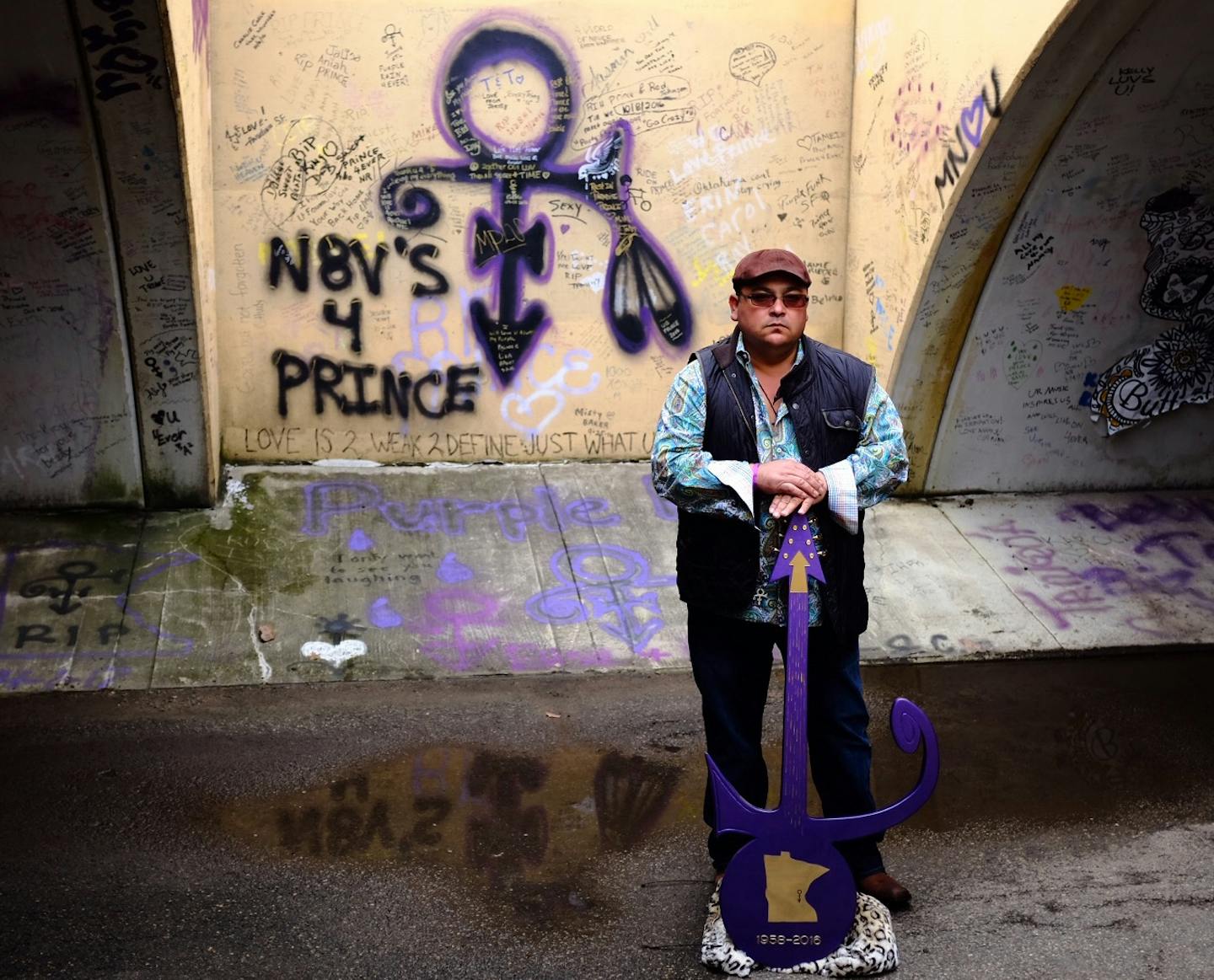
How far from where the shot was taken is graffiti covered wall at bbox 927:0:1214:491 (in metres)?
7.61

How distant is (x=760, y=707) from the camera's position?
4.09m

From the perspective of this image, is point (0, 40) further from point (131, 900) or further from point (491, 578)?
point (131, 900)

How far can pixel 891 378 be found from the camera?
333 inches

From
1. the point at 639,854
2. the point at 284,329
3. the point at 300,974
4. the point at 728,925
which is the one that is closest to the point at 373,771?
the point at 639,854

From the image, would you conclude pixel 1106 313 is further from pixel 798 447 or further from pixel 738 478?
pixel 738 478

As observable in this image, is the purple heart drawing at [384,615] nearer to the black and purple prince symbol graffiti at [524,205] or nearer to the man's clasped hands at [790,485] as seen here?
the black and purple prince symbol graffiti at [524,205]

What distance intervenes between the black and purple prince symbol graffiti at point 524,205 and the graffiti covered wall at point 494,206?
0.04ft

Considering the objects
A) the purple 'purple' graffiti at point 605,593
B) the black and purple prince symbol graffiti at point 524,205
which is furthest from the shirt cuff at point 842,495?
the black and purple prince symbol graffiti at point 524,205

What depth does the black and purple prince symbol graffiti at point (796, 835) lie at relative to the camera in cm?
374

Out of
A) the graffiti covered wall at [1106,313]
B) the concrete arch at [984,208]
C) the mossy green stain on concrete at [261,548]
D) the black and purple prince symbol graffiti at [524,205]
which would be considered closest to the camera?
the concrete arch at [984,208]

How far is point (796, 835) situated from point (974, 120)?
486 centimetres

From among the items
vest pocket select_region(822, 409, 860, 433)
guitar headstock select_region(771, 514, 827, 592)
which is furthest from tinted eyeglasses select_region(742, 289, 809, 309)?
guitar headstock select_region(771, 514, 827, 592)

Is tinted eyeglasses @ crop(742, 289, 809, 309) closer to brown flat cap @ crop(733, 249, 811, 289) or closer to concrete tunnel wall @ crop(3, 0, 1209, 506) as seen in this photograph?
brown flat cap @ crop(733, 249, 811, 289)

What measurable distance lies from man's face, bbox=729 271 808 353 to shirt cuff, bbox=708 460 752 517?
0.37m
